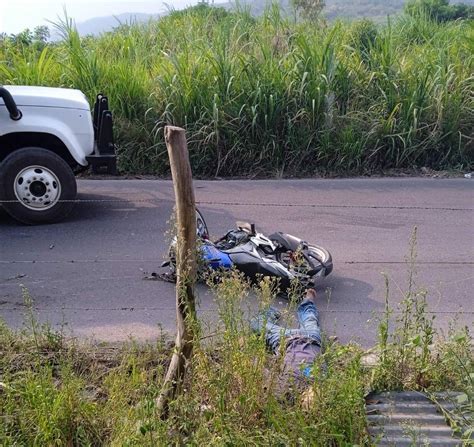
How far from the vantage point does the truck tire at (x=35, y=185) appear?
23.4ft

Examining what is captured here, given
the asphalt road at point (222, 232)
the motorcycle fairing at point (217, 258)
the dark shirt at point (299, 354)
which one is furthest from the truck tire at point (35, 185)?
the dark shirt at point (299, 354)

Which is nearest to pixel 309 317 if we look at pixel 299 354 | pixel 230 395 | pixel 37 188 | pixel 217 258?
pixel 299 354

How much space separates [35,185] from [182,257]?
163 inches

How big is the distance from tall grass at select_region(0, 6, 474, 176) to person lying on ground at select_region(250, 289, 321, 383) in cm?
574

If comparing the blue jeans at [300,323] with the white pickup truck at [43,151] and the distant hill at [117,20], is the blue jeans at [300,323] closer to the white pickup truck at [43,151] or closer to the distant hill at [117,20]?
the white pickup truck at [43,151]

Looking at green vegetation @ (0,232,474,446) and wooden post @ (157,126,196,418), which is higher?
wooden post @ (157,126,196,418)

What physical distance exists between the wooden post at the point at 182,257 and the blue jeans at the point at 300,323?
16.5 inches

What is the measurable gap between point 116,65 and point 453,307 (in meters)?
7.31

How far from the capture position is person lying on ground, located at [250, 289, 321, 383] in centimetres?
361

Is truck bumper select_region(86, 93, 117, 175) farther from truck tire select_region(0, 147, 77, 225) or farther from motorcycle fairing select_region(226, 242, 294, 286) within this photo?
motorcycle fairing select_region(226, 242, 294, 286)

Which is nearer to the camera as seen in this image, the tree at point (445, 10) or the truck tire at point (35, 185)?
the truck tire at point (35, 185)

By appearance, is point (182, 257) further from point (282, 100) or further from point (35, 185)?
point (282, 100)

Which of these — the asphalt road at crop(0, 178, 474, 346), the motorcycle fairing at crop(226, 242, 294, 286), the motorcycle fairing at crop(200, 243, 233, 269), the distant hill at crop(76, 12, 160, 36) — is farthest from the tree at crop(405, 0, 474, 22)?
the motorcycle fairing at crop(200, 243, 233, 269)

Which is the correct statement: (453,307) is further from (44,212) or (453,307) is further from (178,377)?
(44,212)
